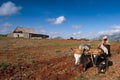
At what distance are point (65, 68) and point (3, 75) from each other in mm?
3594

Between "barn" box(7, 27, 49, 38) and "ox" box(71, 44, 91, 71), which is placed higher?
"barn" box(7, 27, 49, 38)

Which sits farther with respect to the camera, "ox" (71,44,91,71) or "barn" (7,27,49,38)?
"barn" (7,27,49,38)

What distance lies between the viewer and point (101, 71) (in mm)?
11781

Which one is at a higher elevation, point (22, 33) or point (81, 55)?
point (22, 33)

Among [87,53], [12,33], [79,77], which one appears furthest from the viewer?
[12,33]

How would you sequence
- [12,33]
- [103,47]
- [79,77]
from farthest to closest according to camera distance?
[12,33], [103,47], [79,77]

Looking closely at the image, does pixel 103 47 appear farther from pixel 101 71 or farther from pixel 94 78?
pixel 94 78

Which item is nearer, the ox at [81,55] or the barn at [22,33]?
the ox at [81,55]

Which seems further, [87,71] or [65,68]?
[65,68]

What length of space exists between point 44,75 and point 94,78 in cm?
255

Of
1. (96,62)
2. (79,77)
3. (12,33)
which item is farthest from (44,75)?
(12,33)

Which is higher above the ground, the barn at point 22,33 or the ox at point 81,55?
the barn at point 22,33

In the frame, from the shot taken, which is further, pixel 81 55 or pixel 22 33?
pixel 22 33

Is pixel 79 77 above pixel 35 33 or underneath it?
underneath
